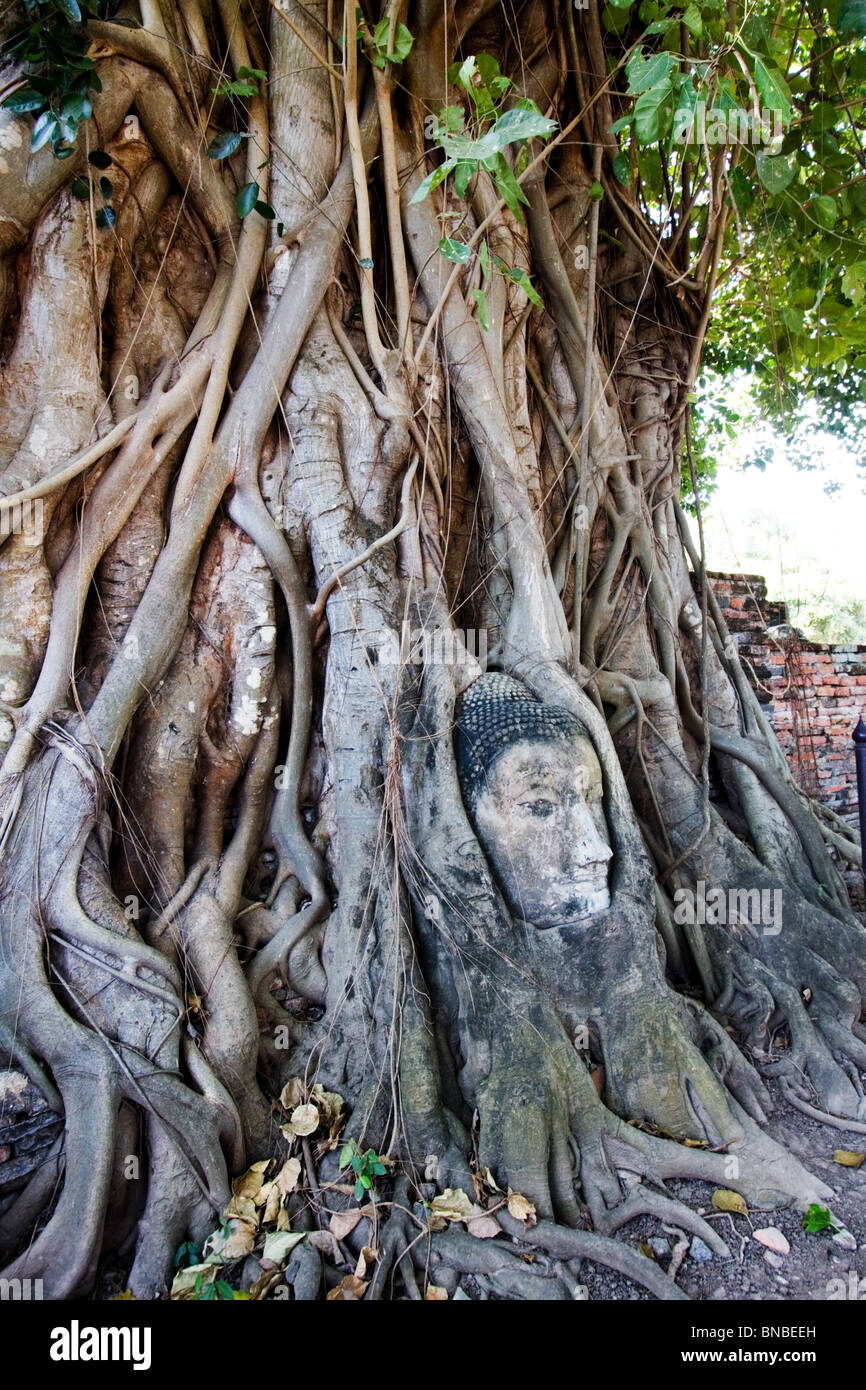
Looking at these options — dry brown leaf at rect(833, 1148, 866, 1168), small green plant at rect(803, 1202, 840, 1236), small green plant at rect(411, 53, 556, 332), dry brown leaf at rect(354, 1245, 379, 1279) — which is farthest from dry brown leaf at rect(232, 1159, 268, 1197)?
small green plant at rect(411, 53, 556, 332)

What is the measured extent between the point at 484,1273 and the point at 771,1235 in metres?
0.69

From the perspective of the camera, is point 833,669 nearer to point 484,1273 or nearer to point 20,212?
point 484,1273

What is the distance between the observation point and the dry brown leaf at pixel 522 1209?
6.01 ft

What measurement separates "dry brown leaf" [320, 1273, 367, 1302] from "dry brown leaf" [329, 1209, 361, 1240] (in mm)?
120

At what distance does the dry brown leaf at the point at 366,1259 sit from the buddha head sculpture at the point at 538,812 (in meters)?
0.89

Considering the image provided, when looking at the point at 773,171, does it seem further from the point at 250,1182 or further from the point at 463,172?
the point at 250,1182

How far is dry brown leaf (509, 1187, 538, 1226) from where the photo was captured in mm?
1831

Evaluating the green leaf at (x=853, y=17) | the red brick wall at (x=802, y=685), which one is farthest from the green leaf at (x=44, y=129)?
the red brick wall at (x=802, y=685)

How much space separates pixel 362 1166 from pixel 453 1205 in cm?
24

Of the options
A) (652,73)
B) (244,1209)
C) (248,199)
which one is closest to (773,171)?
(652,73)

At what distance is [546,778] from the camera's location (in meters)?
2.34

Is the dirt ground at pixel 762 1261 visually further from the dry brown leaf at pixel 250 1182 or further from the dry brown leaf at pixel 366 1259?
the dry brown leaf at pixel 250 1182

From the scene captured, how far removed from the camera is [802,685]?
17.9ft
